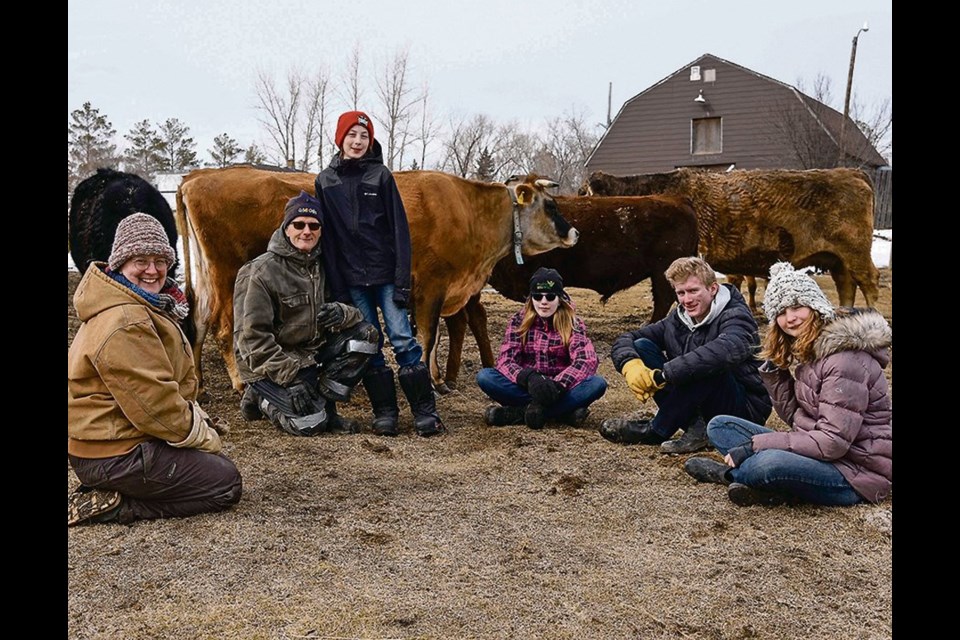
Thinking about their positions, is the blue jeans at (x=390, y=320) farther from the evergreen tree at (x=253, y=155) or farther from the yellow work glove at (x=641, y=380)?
the evergreen tree at (x=253, y=155)

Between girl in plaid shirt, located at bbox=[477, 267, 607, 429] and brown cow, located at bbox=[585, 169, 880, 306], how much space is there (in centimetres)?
524

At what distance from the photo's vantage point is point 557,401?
17.1 feet

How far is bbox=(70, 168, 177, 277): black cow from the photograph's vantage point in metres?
5.84

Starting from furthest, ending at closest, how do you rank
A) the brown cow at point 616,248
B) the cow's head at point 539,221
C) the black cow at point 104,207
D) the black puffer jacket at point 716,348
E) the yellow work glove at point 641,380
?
the brown cow at point 616,248, the cow's head at point 539,221, the black cow at point 104,207, the yellow work glove at point 641,380, the black puffer jacket at point 716,348

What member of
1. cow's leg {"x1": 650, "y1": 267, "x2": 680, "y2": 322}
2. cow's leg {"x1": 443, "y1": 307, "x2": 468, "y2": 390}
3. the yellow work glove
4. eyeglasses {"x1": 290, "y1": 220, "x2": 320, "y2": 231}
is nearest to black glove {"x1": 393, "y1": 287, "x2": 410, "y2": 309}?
eyeglasses {"x1": 290, "y1": 220, "x2": 320, "y2": 231}

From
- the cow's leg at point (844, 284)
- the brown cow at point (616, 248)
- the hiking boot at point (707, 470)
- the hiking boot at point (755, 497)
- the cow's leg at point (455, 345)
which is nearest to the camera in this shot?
the hiking boot at point (755, 497)

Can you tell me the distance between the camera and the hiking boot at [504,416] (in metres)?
5.31

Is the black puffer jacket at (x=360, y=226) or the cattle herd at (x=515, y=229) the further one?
the cattle herd at (x=515, y=229)

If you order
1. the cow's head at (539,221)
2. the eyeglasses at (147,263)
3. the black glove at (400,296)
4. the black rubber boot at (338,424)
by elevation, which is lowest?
the black rubber boot at (338,424)

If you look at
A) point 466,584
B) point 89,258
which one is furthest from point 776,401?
point 89,258

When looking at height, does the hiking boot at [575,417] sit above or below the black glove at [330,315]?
below

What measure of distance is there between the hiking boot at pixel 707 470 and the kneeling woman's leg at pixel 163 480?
2.25 m

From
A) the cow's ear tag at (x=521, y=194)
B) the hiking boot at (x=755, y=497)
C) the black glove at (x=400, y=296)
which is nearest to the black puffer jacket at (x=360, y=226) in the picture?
the black glove at (x=400, y=296)

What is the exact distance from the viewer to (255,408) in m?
5.30
